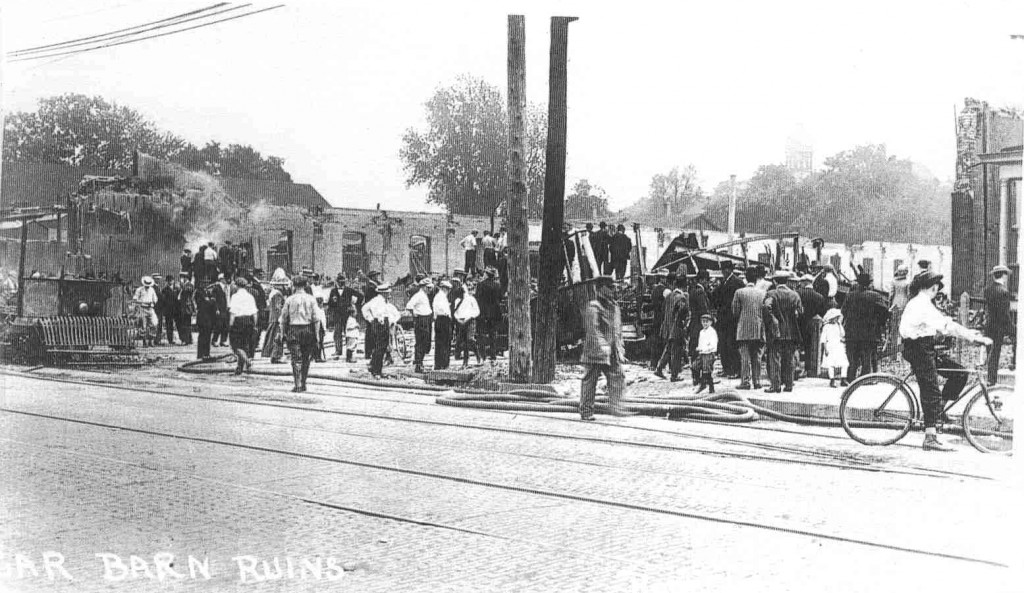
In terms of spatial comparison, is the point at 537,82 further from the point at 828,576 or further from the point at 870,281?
the point at 828,576

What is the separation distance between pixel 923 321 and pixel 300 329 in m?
5.04

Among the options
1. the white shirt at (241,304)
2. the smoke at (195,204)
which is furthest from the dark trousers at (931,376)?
the white shirt at (241,304)

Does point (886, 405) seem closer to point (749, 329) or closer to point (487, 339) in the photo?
point (749, 329)

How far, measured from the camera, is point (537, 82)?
26.1 feet

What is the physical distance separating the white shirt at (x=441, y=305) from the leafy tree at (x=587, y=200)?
140cm

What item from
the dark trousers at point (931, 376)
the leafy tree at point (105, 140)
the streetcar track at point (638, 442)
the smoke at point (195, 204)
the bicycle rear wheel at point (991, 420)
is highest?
the leafy tree at point (105, 140)

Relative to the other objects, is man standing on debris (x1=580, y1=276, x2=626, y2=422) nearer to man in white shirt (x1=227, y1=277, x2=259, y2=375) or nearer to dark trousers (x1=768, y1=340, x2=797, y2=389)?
dark trousers (x1=768, y1=340, x2=797, y2=389)

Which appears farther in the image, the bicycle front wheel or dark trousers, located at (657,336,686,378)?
dark trousers, located at (657,336,686,378)

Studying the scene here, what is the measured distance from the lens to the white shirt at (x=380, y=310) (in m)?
8.50

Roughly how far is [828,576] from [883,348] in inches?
103

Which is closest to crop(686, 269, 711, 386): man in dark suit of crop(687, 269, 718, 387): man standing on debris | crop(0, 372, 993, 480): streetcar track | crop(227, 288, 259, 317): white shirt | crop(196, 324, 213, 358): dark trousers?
crop(687, 269, 718, 387): man standing on debris

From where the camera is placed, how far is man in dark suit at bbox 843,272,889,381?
22.9ft

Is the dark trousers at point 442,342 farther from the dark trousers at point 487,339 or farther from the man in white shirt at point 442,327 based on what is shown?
the dark trousers at point 487,339

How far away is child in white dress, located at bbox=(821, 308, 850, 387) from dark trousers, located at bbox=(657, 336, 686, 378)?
4.20 ft
